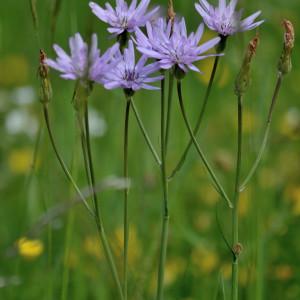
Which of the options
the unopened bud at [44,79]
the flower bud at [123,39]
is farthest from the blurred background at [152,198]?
the unopened bud at [44,79]

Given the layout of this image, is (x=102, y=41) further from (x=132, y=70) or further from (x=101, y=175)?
(x=132, y=70)

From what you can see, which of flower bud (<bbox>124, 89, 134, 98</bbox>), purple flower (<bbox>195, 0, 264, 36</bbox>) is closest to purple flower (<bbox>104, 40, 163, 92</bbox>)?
flower bud (<bbox>124, 89, 134, 98</bbox>)

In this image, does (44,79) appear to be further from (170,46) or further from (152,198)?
(152,198)

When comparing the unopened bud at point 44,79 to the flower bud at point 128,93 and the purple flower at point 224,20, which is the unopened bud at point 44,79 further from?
the purple flower at point 224,20

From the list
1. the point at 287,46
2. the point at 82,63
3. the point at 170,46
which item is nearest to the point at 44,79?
the point at 82,63

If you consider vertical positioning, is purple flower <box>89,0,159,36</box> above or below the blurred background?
above

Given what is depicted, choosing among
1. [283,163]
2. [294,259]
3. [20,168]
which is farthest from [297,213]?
[20,168]

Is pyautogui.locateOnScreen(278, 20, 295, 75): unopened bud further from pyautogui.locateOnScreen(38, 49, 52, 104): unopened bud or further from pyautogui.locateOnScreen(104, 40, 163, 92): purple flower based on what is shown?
pyautogui.locateOnScreen(38, 49, 52, 104): unopened bud
